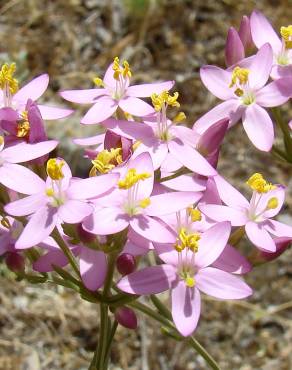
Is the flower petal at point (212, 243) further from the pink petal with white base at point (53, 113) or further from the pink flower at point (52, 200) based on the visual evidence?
the pink petal with white base at point (53, 113)

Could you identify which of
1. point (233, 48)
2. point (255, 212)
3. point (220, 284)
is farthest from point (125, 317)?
point (233, 48)

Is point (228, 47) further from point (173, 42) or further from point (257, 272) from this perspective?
point (173, 42)

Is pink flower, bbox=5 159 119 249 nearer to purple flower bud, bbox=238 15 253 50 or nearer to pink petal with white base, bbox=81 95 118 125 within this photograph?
pink petal with white base, bbox=81 95 118 125

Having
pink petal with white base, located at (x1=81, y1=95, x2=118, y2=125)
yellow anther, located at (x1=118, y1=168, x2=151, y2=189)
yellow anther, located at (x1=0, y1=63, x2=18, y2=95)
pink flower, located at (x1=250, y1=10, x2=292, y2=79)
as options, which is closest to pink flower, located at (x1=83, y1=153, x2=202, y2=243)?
yellow anther, located at (x1=118, y1=168, x2=151, y2=189)

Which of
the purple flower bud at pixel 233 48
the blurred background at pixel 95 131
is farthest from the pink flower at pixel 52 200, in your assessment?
the blurred background at pixel 95 131

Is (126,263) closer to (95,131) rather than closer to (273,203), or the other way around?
(273,203)

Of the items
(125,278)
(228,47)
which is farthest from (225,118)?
(125,278)
